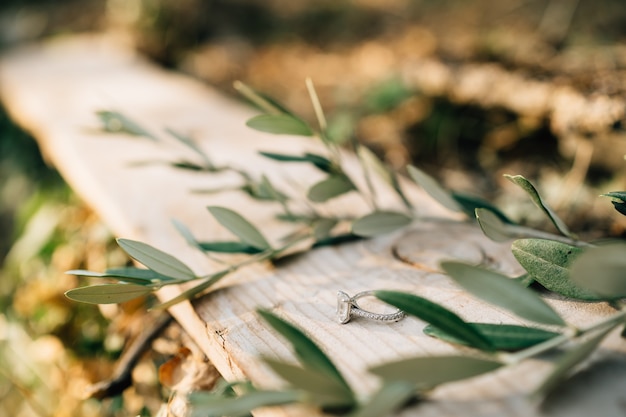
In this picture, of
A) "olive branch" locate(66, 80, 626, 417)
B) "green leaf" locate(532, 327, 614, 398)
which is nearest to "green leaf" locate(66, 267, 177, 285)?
"olive branch" locate(66, 80, 626, 417)

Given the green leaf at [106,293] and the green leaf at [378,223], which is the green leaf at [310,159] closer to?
the green leaf at [378,223]

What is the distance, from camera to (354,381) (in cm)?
58

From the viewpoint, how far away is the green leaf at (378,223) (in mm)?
799

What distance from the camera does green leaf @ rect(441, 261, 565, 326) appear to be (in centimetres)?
54

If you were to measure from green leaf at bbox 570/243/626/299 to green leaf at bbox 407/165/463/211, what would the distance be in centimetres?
30

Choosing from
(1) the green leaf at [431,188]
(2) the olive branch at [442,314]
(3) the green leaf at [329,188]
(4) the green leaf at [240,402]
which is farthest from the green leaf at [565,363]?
(3) the green leaf at [329,188]

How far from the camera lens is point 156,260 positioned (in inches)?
29.3

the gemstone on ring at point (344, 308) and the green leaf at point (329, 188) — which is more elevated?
the green leaf at point (329, 188)

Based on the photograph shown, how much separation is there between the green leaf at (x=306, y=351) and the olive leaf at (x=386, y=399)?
0.17ft

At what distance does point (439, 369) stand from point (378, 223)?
0.34 m

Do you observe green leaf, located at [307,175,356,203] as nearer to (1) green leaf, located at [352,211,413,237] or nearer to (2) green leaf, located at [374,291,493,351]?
(1) green leaf, located at [352,211,413,237]

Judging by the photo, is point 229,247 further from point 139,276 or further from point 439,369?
point 439,369

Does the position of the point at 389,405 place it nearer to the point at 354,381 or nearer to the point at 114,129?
the point at 354,381

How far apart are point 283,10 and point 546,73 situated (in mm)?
3093
